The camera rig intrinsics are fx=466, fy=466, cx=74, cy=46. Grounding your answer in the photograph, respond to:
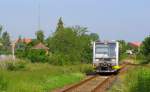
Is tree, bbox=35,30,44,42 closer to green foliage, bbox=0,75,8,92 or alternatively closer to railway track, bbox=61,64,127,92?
railway track, bbox=61,64,127,92

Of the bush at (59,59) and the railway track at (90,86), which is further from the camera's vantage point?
the bush at (59,59)

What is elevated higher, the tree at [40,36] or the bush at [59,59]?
the tree at [40,36]

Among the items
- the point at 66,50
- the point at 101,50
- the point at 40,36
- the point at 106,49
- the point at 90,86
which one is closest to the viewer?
the point at 90,86

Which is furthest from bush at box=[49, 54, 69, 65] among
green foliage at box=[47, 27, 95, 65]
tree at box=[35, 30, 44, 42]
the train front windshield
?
tree at box=[35, 30, 44, 42]

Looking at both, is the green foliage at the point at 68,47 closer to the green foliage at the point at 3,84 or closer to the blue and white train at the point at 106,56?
the blue and white train at the point at 106,56

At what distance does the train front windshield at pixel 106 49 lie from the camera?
133 ft

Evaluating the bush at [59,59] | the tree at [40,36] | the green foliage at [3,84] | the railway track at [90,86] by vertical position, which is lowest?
the railway track at [90,86]

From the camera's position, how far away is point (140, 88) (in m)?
18.0

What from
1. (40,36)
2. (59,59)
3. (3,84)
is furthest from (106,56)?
(40,36)

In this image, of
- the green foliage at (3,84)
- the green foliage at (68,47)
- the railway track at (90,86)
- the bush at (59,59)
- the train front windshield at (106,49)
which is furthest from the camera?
the green foliage at (68,47)

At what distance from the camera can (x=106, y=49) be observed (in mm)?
40688

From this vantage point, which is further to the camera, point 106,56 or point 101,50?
point 101,50

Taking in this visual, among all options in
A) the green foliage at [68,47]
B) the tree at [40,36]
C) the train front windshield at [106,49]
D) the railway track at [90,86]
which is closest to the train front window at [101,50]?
the train front windshield at [106,49]

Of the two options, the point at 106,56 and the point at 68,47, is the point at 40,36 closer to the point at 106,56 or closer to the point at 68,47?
the point at 68,47
